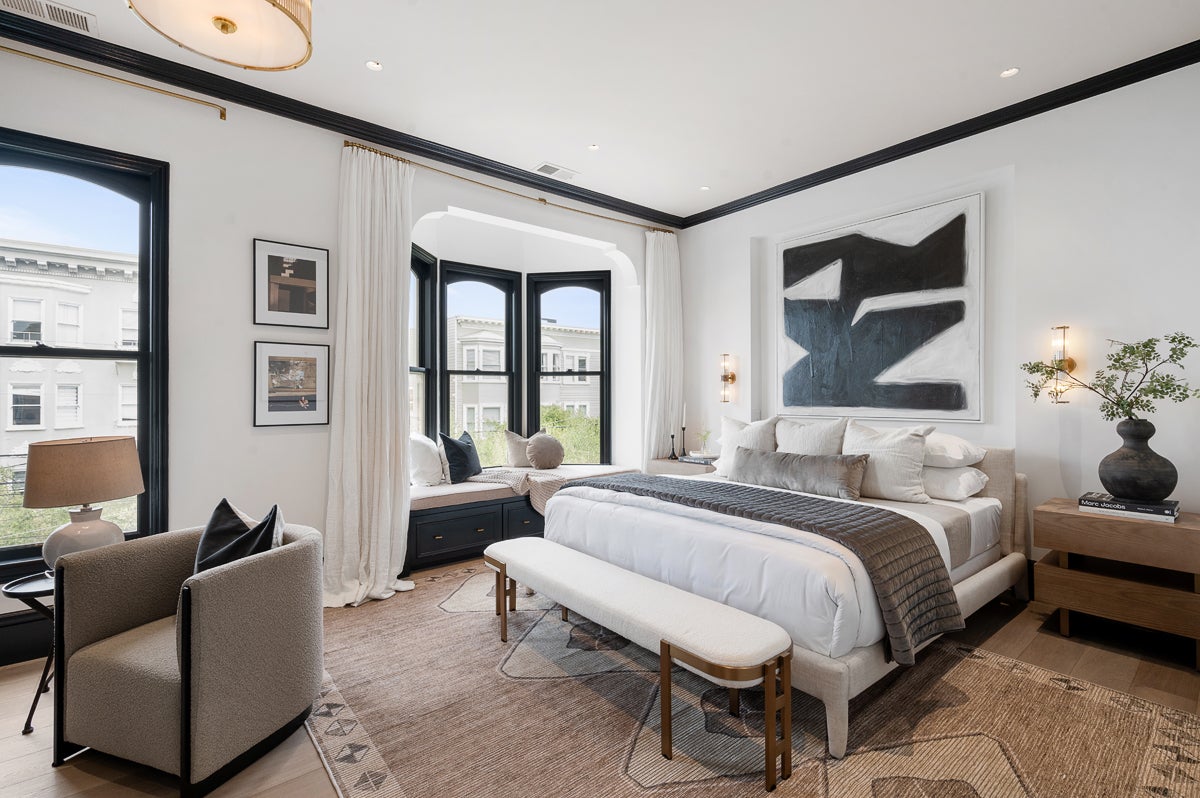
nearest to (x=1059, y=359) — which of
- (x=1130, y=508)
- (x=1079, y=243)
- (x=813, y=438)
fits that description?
(x=1079, y=243)

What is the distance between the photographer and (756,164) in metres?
4.34

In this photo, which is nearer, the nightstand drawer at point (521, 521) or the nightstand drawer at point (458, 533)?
the nightstand drawer at point (458, 533)

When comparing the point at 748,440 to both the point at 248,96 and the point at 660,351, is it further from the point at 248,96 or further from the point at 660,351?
the point at 248,96

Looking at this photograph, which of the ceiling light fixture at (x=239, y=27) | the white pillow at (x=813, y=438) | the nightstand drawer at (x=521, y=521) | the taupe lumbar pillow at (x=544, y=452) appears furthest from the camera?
the taupe lumbar pillow at (x=544, y=452)

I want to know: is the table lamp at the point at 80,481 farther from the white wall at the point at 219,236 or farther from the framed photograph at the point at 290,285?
the framed photograph at the point at 290,285

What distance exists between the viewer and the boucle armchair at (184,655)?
1733 mm

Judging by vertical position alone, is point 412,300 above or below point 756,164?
below

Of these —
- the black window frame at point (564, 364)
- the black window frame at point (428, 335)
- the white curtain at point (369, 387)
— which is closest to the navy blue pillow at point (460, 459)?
the black window frame at point (428, 335)

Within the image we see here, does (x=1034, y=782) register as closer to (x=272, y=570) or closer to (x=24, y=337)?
(x=272, y=570)

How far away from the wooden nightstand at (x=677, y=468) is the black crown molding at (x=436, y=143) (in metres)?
2.45

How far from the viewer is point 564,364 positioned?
579 centimetres

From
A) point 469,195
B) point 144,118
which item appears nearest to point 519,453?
point 469,195

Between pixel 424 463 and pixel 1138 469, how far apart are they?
175 inches

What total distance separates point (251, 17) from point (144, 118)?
179cm
